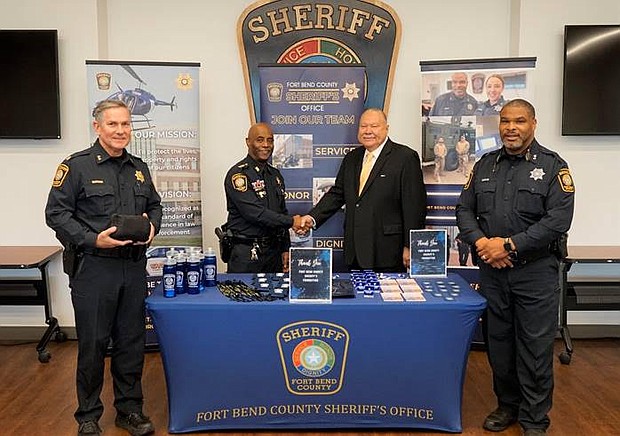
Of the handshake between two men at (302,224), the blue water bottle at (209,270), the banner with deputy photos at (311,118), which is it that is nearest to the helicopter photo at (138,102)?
the banner with deputy photos at (311,118)

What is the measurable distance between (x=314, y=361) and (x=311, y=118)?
2065mm

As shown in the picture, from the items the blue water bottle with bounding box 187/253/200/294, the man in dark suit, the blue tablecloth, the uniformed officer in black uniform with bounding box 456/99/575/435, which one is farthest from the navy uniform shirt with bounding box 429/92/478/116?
the blue water bottle with bounding box 187/253/200/294

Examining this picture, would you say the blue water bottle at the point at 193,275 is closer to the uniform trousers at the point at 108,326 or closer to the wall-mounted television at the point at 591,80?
the uniform trousers at the point at 108,326

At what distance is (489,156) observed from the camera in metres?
3.23

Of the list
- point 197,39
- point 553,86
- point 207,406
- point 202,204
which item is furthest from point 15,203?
point 553,86

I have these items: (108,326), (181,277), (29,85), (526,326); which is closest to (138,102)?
(29,85)

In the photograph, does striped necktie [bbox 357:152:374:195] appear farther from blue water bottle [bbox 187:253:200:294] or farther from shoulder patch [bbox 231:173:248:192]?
blue water bottle [bbox 187:253:200:294]

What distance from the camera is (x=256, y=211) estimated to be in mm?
3893

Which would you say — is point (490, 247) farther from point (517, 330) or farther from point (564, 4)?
point (564, 4)

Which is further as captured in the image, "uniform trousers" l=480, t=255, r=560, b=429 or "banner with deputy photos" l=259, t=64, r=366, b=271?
"banner with deputy photos" l=259, t=64, r=366, b=271

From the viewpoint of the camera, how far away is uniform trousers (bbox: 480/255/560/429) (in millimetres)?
3006

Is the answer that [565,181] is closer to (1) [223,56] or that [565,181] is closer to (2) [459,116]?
(2) [459,116]

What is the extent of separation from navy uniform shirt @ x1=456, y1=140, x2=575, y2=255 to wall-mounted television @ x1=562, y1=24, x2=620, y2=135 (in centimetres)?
190

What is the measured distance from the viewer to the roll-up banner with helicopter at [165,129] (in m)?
4.40
